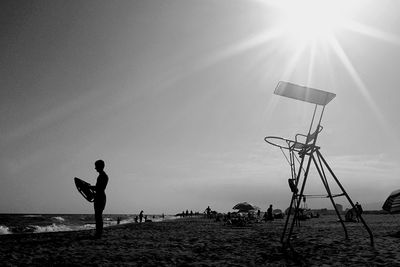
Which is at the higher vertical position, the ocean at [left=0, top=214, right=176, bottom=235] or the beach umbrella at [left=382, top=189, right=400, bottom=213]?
the beach umbrella at [left=382, top=189, right=400, bottom=213]

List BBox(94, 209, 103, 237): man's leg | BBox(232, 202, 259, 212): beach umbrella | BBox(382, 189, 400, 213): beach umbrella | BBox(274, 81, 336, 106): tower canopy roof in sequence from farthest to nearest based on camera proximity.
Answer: BBox(232, 202, 259, 212): beach umbrella
BBox(382, 189, 400, 213): beach umbrella
BBox(94, 209, 103, 237): man's leg
BBox(274, 81, 336, 106): tower canopy roof

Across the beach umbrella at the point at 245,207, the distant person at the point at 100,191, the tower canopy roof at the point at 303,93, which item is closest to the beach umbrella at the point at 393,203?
the tower canopy roof at the point at 303,93

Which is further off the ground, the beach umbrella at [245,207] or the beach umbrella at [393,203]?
the beach umbrella at [393,203]

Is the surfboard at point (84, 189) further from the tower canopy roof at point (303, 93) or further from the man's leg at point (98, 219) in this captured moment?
the tower canopy roof at point (303, 93)

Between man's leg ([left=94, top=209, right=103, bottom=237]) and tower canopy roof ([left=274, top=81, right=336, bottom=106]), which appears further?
man's leg ([left=94, top=209, right=103, bottom=237])

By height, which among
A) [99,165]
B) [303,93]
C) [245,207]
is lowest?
[245,207]

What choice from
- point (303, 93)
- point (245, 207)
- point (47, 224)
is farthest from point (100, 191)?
point (47, 224)

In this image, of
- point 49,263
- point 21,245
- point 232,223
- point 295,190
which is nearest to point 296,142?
point 295,190

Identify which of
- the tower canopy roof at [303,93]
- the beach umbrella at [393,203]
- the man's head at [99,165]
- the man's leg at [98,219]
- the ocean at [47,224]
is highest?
the tower canopy roof at [303,93]

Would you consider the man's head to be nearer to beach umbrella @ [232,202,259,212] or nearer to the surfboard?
the surfboard

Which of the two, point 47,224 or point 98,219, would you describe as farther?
point 47,224

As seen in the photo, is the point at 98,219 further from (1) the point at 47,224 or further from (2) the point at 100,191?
(1) the point at 47,224

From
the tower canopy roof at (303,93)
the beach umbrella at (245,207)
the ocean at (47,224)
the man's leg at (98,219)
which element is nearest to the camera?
the tower canopy roof at (303,93)

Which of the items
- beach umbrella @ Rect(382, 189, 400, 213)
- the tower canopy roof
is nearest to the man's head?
the tower canopy roof
